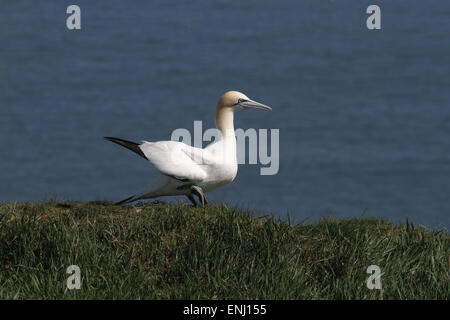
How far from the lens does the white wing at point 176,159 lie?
1177 cm

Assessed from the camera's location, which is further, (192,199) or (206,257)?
(192,199)

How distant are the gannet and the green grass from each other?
0.60 metres

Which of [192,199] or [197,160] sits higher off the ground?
[197,160]

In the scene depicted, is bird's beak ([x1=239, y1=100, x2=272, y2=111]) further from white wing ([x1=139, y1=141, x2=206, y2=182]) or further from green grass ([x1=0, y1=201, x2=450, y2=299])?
green grass ([x1=0, y1=201, x2=450, y2=299])

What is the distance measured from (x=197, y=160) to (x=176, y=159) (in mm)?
351

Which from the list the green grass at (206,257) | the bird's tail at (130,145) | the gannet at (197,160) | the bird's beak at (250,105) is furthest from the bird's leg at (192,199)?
the bird's beak at (250,105)

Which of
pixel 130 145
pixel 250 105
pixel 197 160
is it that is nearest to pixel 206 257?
pixel 197 160

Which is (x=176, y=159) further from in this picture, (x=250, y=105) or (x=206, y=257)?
(x=206, y=257)

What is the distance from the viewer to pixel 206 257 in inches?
400

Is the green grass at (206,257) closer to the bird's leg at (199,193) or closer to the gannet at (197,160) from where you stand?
the bird's leg at (199,193)

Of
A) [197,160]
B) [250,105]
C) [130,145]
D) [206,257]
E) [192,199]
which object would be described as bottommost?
[206,257]

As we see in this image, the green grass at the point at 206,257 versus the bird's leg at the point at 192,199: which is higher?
the bird's leg at the point at 192,199
